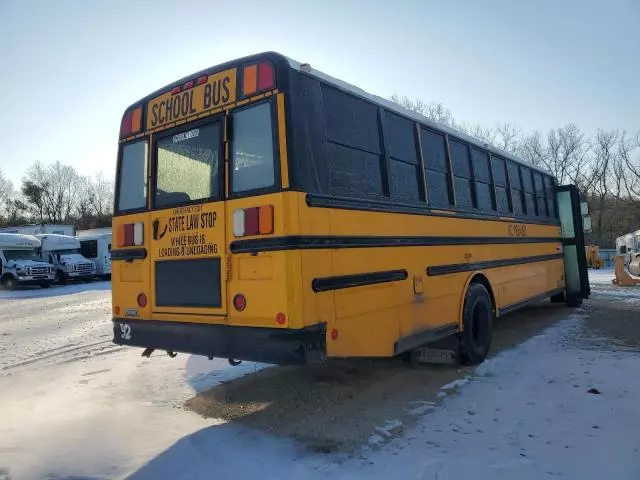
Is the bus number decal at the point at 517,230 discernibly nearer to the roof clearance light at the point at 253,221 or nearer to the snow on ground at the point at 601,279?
the roof clearance light at the point at 253,221

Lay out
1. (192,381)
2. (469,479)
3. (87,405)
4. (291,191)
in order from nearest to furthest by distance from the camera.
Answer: (469,479)
(291,191)
(87,405)
(192,381)

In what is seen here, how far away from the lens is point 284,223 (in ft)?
11.6

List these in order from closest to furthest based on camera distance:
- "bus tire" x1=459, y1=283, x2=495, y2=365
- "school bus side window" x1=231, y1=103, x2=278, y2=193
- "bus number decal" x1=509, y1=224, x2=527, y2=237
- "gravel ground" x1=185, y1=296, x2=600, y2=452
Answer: "school bus side window" x1=231, y1=103, x2=278, y2=193
"gravel ground" x1=185, y1=296, x2=600, y2=452
"bus tire" x1=459, y1=283, x2=495, y2=365
"bus number decal" x1=509, y1=224, x2=527, y2=237

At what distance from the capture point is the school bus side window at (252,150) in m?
3.75

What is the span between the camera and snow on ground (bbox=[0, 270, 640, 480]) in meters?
3.31

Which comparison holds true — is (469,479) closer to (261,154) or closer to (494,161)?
(261,154)

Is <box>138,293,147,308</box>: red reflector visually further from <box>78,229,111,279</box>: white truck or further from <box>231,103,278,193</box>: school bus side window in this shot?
<box>78,229,111,279</box>: white truck

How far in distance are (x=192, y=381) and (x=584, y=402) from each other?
387cm

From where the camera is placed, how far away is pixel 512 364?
580cm

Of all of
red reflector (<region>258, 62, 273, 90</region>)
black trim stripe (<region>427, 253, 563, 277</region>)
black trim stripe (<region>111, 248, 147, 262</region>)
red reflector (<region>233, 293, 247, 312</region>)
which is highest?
red reflector (<region>258, 62, 273, 90</region>)

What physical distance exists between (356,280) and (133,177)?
2458 mm

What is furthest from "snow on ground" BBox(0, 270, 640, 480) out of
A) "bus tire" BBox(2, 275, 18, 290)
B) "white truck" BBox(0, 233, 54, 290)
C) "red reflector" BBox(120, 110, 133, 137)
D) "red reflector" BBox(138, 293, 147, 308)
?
"bus tire" BBox(2, 275, 18, 290)

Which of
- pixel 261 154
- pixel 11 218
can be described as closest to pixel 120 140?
pixel 261 154

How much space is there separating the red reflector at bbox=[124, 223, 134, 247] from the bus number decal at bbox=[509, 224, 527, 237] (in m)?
5.13
